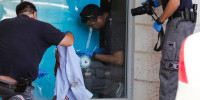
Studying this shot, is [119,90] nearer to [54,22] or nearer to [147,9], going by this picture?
[54,22]

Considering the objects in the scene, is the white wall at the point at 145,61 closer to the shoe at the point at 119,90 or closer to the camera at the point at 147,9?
the shoe at the point at 119,90

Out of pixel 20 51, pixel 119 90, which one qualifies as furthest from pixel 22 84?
pixel 119 90

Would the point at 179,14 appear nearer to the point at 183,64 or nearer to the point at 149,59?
the point at 149,59

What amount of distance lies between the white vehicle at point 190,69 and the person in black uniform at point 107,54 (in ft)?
9.65

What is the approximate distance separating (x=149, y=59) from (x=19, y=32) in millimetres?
2207

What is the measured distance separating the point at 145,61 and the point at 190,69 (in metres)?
2.95

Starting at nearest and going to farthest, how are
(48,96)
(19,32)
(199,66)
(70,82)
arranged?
(199,66) → (19,32) → (70,82) → (48,96)

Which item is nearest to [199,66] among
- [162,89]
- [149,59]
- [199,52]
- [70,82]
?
[199,52]

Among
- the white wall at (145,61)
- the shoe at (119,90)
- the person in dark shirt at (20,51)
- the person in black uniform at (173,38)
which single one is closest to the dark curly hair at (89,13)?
the white wall at (145,61)

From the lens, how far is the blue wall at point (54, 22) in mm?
4715

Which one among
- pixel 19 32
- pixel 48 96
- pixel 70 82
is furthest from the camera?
pixel 48 96

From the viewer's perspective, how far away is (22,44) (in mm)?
3289

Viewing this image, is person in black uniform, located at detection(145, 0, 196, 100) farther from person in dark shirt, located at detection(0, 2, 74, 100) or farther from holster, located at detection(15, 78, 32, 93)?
holster, located at detection(15, 78, 32, 93)

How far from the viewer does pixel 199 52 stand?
6.39 feet
